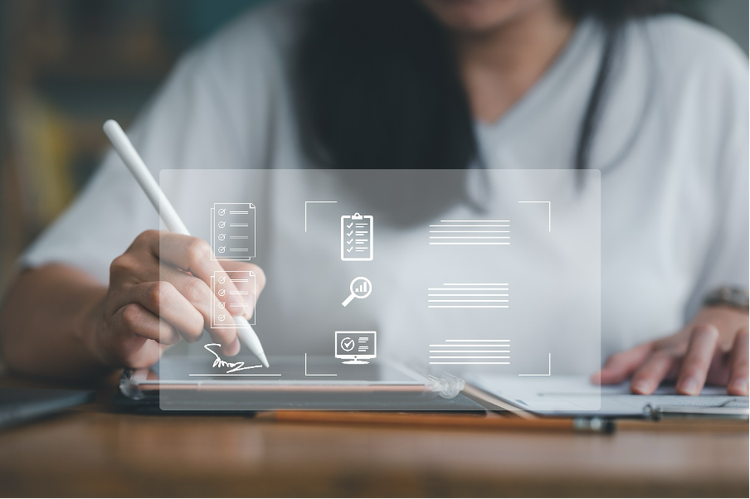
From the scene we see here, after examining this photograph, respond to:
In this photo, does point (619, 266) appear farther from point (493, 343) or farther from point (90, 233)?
point (90, 233)

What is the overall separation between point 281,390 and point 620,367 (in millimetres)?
291

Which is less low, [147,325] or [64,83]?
[64,83]

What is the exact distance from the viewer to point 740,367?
1.33 ft

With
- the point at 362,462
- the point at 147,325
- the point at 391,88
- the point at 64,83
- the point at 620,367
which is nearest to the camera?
the point at 362,462

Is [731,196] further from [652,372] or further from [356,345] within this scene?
[356,345]

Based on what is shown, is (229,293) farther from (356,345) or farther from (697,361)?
(697,361)

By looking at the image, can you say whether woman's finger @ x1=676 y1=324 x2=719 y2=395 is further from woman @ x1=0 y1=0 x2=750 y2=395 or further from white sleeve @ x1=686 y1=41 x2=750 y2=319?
white sleeve @ x1=686 y1=41 x2=750 y2=319

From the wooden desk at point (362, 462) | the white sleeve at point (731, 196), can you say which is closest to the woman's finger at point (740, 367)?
the wooden desk at point (362, 462)

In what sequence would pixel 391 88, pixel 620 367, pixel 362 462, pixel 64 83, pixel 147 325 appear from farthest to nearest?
pixel 64 83, pixel 391 88, pixel 620 367, pixel 147 325, pixel 362 462

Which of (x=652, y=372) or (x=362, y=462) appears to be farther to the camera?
(x=652, y=372)

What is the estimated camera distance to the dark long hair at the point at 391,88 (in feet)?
2.22

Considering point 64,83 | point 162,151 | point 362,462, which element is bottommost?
point 362,462
